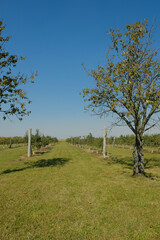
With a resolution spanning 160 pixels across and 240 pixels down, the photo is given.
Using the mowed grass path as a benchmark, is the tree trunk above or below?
above

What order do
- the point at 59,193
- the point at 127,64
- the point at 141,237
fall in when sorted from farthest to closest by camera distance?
the point at 127,64, the point at 59,193, the point at 141,237

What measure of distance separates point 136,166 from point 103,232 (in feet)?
24.4

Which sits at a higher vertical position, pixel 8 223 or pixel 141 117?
pixel 141 117

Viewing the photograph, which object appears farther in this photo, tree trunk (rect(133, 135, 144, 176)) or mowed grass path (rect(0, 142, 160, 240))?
tree trunk (rect(133, 135, 144, 176))

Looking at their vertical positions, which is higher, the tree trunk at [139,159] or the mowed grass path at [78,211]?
the tree trunk at [139,159]

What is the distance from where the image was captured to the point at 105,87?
36.3 feet

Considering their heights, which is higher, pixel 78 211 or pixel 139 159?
pixel 139 159

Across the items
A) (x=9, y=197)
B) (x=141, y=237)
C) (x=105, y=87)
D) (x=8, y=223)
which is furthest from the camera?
(x=105, y=87)

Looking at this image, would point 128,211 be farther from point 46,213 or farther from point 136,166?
point 136,166

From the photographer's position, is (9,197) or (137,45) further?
(137,45)

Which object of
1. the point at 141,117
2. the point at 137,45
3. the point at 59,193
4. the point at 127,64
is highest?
the point at 137,45

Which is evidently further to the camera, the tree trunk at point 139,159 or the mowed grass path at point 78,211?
the tree trunk at point 139,159

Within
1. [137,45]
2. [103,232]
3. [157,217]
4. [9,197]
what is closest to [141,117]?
[137,45]

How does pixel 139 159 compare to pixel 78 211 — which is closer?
pixel 78 211
